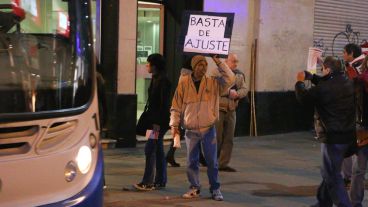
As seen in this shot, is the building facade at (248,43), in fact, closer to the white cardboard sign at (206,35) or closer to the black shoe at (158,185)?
the white cardboard sign at (206,35)

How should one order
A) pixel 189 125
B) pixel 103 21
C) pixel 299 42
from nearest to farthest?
1. pixel 189 125
2. pixel 103 21
3. pixel 299 42

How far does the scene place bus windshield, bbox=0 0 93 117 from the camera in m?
4.07

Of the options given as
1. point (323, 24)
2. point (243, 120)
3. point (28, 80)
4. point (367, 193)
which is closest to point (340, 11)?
point (323, 24)

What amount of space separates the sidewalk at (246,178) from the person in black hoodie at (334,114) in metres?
1.09

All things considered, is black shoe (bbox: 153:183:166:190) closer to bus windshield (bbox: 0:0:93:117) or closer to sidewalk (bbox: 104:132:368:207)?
sidewalk (bbox: 104:132:368:207)

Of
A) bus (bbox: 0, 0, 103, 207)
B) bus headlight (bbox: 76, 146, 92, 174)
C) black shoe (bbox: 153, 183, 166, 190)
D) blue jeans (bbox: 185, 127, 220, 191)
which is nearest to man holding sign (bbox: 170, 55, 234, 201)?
blue jeans (bbox: 185, 127, 220, 191)

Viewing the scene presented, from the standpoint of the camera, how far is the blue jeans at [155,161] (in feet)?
24.9

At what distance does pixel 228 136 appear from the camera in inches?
364

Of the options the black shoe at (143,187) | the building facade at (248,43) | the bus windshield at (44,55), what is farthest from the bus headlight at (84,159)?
the building facade at (248,43)

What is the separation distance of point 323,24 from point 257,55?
2589mm

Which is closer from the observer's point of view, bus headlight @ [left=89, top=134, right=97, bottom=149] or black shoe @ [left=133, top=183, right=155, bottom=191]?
bus headlight @ [left=89, top=134, right=97, bottom=149]

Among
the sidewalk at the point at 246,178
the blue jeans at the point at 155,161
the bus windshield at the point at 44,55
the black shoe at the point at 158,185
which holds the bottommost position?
the sidewalk at the point at 246,178

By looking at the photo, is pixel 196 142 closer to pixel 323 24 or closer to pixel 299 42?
pixel 299 42

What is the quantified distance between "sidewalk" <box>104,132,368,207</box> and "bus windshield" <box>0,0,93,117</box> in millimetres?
2927
